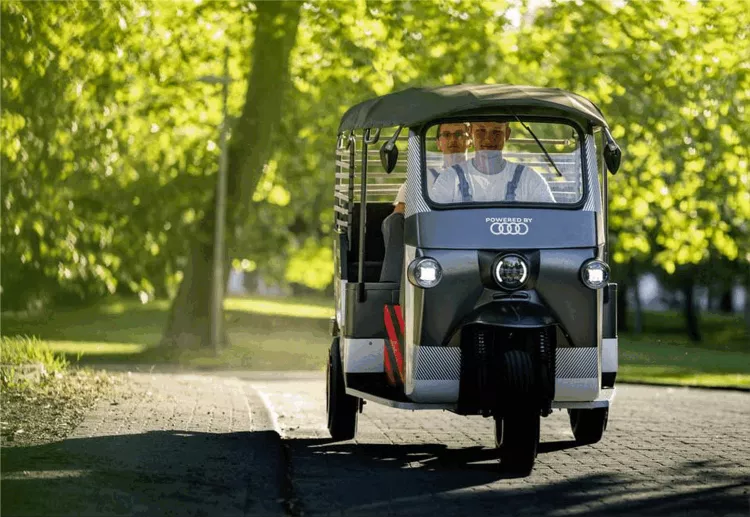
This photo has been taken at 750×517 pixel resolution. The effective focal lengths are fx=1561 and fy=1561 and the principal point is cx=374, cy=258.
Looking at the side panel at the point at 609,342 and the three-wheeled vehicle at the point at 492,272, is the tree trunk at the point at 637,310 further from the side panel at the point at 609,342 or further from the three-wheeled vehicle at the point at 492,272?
the three-wheeled vehicle at the point at 492,272

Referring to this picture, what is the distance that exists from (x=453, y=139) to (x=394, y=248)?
0.95 metres

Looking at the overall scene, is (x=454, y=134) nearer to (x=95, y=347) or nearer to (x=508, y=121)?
(x=508, y=121)

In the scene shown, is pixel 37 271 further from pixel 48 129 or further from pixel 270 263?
pixel 270 263

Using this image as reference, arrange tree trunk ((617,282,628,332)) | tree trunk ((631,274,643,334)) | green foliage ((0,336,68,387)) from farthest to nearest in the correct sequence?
1. tree trunk ((617,282,628,332))
2. tree trunk ((631,274,643,334))
3. green foliage ((0,336,68,387))

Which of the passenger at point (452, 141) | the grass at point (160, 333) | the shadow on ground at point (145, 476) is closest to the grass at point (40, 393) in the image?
→ the shadow on ground at point (145, 476)

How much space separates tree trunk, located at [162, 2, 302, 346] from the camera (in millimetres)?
28266

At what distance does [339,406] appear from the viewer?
1212 cm

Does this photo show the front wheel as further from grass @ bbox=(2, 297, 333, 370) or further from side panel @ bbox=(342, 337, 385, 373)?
grass @ bbox=(2, 297, 333, 370)

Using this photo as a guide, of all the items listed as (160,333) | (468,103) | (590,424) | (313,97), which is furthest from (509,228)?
(160,333)

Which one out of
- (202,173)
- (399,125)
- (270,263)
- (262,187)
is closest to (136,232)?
(202,173)

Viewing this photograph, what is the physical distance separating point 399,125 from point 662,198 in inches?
633

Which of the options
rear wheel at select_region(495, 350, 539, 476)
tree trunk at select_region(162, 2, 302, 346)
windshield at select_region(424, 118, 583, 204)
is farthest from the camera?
tree trunk at select_region(162, 2, 302, 346)

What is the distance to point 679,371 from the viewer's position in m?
A: 29.4

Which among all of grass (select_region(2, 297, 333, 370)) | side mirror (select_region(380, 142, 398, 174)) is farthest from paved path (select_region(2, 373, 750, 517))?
grass (select_region(2, 297, 333, 370))
